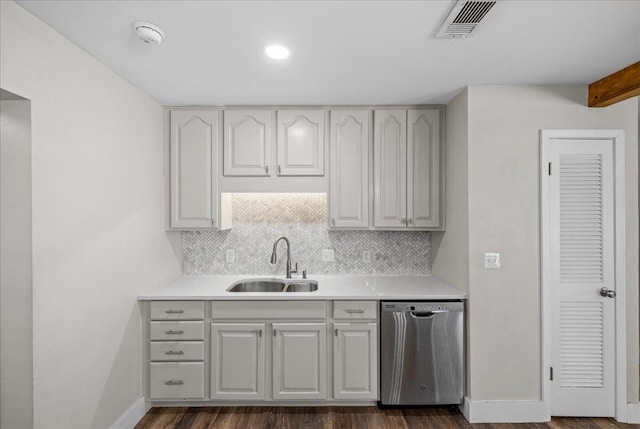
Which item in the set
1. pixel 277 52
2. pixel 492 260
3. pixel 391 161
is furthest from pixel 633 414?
pixel 277 52

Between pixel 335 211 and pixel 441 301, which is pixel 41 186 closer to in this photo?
pixel 335 211

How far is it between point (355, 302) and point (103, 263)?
67.9 inches

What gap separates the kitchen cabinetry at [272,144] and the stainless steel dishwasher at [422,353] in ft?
4.47

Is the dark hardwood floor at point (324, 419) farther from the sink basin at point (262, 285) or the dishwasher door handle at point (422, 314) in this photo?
the sink basin at point (262, 285)

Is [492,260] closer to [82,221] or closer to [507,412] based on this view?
[507,412]

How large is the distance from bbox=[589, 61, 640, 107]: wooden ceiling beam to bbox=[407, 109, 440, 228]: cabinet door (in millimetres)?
1073

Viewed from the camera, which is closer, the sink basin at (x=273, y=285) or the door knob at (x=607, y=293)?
the door knob at (x=607, y=293)

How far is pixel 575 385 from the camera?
253 centimetres

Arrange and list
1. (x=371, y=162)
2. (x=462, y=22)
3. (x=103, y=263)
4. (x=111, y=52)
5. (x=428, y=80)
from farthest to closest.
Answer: (x=371, y=162)
(x=428, y=80)
(x=103, y=263)
(x=111, y=52)
(x=462, y=22)

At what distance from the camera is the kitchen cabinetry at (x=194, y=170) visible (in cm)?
304

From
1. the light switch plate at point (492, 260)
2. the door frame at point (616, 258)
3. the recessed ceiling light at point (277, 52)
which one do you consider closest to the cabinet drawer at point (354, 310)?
the light switch plate at point (492, 260)

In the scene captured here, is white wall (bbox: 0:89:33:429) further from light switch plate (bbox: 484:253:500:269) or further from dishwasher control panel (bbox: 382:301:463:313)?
light switch plate (bbox: 484:253:500:269)

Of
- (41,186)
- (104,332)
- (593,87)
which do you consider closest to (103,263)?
(104,332)

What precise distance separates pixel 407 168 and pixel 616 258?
1.62 metres
